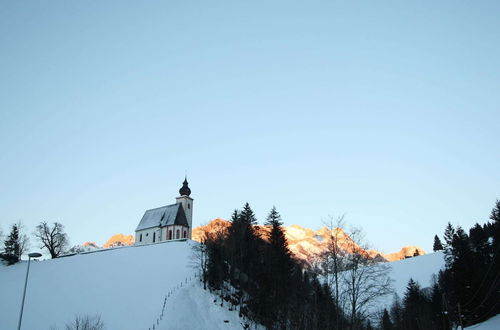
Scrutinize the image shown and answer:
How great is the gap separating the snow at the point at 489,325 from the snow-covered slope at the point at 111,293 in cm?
2903

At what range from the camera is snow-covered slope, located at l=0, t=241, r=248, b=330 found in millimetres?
42969

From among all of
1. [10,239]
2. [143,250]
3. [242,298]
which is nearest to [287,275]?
[242,298]

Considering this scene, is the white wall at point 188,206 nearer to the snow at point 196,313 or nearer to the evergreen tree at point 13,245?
the evergreen tree at point 13,245

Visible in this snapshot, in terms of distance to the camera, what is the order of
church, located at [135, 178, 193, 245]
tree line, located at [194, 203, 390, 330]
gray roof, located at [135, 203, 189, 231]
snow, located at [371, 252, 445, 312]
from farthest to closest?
snow, located at [371, 252, 445, 312] < gray roof, located at [135, 203, 189, 231] < church, located at [135, 178, 193, 245] < tree line, located at [194, 203, 390, 330]

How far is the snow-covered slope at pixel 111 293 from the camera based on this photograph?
43.0 meters

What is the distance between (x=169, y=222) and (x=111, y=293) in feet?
154

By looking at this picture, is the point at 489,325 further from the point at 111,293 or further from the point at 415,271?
the point at 415,271

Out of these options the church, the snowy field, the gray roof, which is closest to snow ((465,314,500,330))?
the snowy field

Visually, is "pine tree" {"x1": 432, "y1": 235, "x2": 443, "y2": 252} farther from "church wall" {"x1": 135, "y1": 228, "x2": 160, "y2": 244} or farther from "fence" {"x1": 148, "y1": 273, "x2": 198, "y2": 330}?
"fence" {"x1": 148, "y1": 273, "x2": 198, "y2": 330}

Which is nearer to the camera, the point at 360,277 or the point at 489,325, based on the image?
the point at 360,277

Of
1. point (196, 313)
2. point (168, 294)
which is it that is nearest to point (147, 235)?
point (168, 294)

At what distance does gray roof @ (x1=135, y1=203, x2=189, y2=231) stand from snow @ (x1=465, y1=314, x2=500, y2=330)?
66272mm

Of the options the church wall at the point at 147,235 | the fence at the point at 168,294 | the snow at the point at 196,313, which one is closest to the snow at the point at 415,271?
the church wall at the point at 147,235

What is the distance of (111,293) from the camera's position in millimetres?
Answer: 50406
